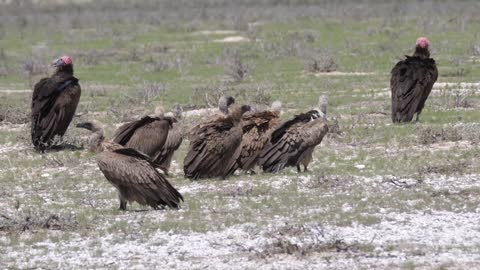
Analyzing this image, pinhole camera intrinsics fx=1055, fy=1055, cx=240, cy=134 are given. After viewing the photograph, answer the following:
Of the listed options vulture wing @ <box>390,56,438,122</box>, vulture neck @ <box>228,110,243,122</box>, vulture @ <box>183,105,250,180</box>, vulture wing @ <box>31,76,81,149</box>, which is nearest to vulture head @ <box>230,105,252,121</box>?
vulture neck @ <box>228,110,243,122</box>

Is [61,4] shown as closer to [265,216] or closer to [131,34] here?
[131,34]

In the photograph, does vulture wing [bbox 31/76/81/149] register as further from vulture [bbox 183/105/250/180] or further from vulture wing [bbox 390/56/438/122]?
vulture wing [bbox 390/56/438/122]

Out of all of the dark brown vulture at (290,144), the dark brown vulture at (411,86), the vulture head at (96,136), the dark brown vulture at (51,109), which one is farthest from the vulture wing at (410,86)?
the vulture head at (96,136)

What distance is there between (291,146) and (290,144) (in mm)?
31

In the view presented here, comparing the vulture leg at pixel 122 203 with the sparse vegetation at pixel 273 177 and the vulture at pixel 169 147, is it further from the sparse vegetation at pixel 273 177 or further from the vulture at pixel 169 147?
the vulture at pixel 169 147

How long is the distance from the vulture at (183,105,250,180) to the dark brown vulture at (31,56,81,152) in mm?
3469

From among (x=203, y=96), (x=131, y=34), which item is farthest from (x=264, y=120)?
(x=131, y=34)

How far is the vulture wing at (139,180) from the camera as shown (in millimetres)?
10617

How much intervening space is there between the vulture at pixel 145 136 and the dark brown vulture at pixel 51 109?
273 cm

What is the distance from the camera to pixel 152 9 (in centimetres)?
5859

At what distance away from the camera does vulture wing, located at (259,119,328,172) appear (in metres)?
12.9

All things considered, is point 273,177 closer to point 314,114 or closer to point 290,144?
point 290,144

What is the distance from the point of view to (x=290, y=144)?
1290 cm

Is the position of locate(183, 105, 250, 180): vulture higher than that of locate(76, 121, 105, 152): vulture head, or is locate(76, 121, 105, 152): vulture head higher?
locate(76, 121, 105, 152): vulture head
